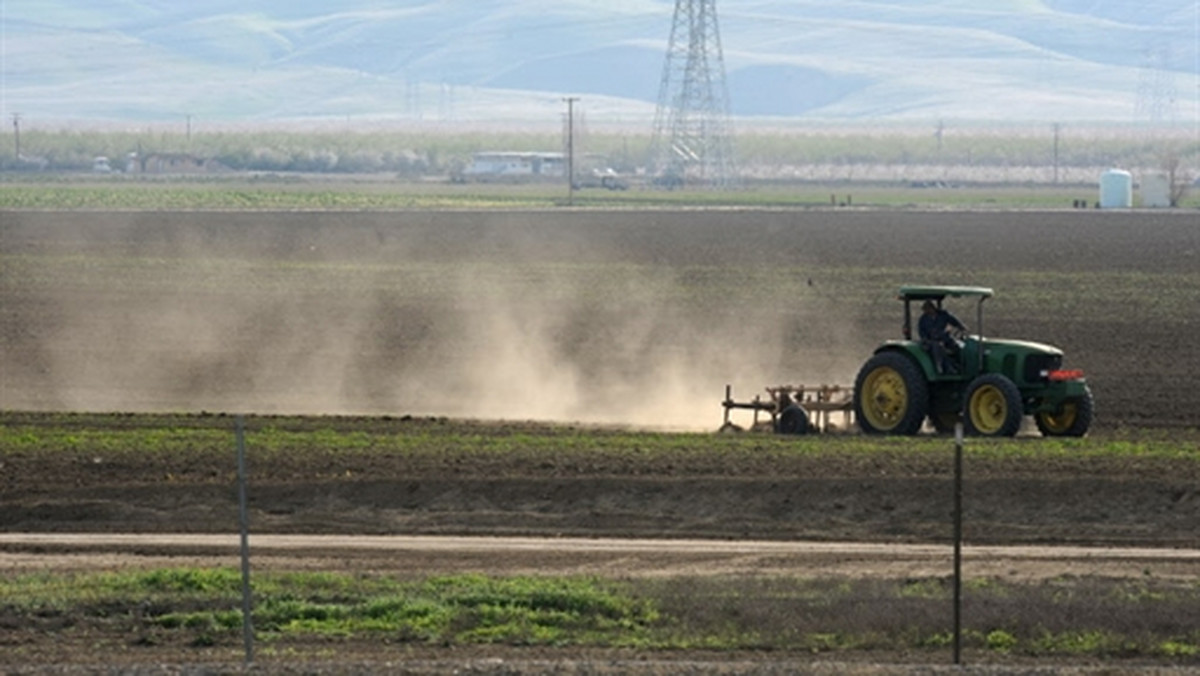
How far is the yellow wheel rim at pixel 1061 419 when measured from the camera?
2702 centimetres

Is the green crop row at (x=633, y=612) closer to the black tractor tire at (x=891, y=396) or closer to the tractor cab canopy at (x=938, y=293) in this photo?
the black tractor tire at (x=891, y=396)

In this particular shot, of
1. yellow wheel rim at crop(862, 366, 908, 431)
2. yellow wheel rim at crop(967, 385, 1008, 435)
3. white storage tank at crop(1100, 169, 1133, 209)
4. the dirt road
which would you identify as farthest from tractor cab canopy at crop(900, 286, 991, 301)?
white storage tank at crop(1100, 169, 1133, 209)

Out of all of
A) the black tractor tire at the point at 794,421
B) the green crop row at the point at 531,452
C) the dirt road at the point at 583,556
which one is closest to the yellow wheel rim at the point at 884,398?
the green crop row at the point at 531,452

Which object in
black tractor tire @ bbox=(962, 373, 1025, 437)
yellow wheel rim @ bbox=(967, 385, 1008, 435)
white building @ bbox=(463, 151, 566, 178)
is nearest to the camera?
black tractor tire @ bbox=(962, 373, 1025, 437)

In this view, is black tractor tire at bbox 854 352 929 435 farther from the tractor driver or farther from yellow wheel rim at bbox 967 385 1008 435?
yellow wheel rim at bbox 967 385 1008 435

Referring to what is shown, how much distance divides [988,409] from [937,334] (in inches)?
46.9

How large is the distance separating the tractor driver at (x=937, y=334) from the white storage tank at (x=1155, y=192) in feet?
310

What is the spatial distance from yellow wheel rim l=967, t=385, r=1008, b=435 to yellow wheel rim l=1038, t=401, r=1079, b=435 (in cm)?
113

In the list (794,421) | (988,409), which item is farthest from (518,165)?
(988,409)

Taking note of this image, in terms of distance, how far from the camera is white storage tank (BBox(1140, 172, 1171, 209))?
119312 mm

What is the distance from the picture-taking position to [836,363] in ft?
124

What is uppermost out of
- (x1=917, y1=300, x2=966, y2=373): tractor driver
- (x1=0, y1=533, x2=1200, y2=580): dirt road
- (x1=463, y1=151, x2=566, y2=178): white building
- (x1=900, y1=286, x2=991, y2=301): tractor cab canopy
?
(x1=463, y1=151, x2=566, y2=178): white building

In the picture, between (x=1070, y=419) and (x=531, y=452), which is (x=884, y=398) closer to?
(x=1070, y=419)

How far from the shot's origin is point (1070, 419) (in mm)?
27078
